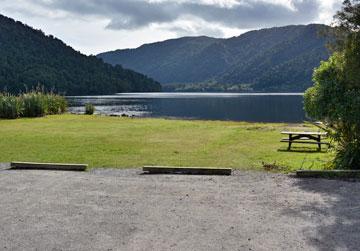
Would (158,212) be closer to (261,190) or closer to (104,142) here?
(261,190)

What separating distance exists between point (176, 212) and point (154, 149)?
8.86 m

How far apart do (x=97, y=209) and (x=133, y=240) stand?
6.08 feet

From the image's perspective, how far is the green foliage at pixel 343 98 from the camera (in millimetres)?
11406

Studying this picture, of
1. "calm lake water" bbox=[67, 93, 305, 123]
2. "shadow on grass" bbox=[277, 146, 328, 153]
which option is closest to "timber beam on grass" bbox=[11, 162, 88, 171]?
"shadow on grass" bbox=[277, 146, 328, 153]

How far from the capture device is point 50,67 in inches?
5960

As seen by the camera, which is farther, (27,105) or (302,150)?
(27,105)

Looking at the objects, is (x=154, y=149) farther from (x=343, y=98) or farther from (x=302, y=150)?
(x=343, y=98)

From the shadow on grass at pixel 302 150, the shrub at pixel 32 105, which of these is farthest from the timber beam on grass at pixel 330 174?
the shrub at pixel 32 105

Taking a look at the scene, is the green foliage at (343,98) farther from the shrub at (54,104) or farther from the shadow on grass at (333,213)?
the shrub at (54,104)

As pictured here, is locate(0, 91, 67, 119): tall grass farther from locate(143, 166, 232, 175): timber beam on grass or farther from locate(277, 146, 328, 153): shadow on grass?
locate(143, 166, 232, 175): timber beam on grass

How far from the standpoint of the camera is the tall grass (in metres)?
32.2

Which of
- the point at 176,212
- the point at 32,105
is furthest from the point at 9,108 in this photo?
the point at 176,212

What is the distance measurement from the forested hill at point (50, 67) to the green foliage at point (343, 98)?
11792cm

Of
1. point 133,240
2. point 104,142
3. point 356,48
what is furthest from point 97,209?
point 104,142
